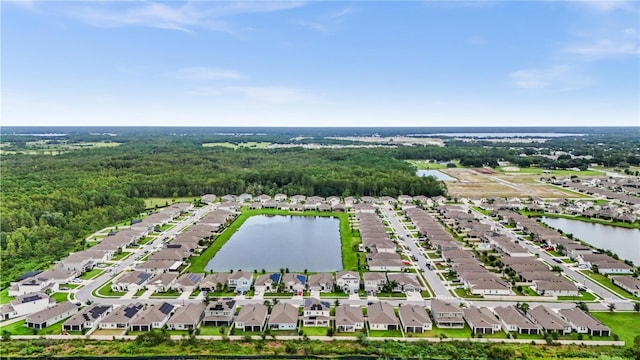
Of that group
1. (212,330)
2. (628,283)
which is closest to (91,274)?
(212,330)

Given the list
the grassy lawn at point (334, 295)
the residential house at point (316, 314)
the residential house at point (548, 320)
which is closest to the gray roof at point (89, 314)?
the residential house at point (316, 314)

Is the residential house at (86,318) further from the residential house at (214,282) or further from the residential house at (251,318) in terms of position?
the residential house at (251,318)

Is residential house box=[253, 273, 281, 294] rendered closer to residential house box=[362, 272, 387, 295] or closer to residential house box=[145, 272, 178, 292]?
residential house box=[145, 272, 178, 292]

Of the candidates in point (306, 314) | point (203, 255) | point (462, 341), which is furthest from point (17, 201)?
point (462, 341)

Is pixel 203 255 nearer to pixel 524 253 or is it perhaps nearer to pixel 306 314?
pixel 306 314

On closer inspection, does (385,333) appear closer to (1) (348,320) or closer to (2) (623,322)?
(1) (348,320)

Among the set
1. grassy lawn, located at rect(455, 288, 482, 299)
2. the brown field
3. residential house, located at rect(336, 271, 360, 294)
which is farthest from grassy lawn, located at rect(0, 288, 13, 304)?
the brown field
